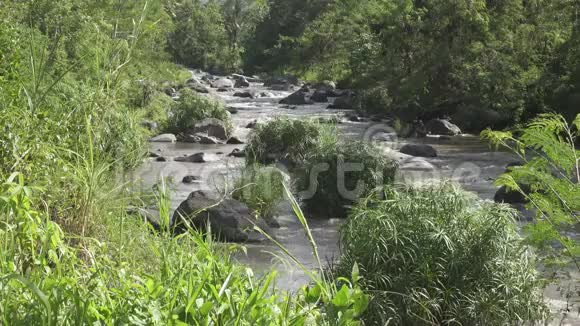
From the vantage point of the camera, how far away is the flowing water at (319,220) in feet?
23.3

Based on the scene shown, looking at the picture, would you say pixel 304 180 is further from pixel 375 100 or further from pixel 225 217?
pixel 375 100

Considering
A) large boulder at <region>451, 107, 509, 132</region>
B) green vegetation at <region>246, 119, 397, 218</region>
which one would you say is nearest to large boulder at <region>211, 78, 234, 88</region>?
large boulder at <region>451, 107, 509, 132</region>

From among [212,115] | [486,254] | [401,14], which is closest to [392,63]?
[401,14]

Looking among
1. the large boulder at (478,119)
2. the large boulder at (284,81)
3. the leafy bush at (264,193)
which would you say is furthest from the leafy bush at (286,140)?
the large boulder at (284,81)

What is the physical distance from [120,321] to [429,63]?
2260cm

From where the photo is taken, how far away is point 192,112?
20.7 metres

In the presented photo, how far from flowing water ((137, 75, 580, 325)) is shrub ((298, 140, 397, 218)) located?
11.4 inches

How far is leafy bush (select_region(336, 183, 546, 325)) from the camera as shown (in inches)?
215

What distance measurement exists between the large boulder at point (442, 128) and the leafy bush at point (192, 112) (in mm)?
5795

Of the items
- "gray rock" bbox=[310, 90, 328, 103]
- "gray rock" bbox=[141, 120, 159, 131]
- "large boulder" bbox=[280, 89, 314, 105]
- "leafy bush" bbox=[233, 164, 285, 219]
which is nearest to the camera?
"leafy bush" bbox=[233, 164, 285, 219]

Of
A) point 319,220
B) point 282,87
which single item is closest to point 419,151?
point 319,220

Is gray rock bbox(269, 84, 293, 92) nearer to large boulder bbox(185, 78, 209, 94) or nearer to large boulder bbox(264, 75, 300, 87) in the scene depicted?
large boulder bbox(264, 75, 300, 87)

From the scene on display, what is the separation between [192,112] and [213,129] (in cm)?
108

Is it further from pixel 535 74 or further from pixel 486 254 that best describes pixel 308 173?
pixel 535 74
